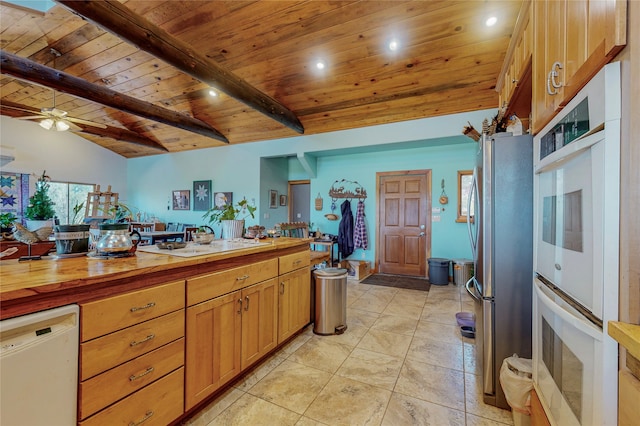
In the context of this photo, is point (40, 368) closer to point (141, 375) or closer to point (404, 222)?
point (141, 375)

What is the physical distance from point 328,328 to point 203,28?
3.48 m

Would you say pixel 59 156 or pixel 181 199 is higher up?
pixel 59 156

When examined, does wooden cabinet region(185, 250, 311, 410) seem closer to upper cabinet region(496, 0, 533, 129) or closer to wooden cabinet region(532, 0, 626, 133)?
wooden cabinet region(532, 0, 626, 133)

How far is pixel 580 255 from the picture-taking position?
902 millimetres

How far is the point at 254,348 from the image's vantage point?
1982 mm

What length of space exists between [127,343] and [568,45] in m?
2.20

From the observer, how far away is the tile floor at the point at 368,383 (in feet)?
5.31

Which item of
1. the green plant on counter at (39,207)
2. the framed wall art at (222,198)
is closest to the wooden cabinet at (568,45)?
the green plant on counter at (39,207)

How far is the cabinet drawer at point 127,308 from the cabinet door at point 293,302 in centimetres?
99

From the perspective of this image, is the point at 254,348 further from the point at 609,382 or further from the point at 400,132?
the point at 400,132

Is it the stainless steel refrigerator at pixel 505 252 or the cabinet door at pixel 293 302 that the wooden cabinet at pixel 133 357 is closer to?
the cabinet door at pixel 293 302

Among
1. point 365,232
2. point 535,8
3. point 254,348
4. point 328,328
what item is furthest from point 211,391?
point 365,232

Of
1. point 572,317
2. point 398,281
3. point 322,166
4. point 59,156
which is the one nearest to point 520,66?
point 572,317

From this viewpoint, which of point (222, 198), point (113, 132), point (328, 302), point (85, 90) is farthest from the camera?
point (222, 198)
